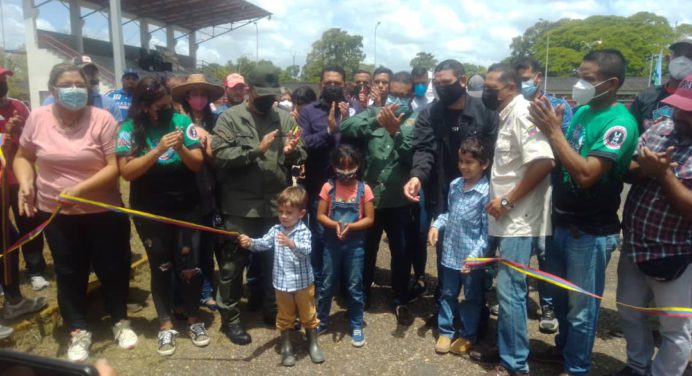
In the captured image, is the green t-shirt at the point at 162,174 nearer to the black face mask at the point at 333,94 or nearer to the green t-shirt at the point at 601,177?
the black face mask at the point at 333,94

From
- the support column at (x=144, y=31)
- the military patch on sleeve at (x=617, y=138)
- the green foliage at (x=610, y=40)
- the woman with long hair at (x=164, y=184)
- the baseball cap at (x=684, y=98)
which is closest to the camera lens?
the baseball cap at (x=684, y=98)

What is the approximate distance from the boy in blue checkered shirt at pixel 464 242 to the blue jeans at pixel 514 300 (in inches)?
12.4

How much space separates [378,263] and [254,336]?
2.29m

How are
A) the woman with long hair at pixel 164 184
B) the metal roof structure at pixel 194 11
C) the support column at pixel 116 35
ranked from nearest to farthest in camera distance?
the woman with long hair at pixel 164 184, the support column at pixel 116 35, the metal roof structure at pixel 194 11

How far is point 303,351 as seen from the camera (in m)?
3.71

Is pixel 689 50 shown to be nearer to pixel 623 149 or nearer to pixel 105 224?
pixel 623 149

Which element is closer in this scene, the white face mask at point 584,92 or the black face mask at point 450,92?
the white face mask at point 584,92

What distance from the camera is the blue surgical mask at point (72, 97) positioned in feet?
10.6

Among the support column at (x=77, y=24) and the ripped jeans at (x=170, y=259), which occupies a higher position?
the support column at (x=77, y=24)

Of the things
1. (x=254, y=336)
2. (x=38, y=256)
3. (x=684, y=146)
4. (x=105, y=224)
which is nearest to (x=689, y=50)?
(x=684, y=146)

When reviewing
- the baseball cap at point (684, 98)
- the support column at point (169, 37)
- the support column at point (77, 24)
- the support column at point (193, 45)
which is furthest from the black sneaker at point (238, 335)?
the support column at point (193, 45)

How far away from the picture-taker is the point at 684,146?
2643mm

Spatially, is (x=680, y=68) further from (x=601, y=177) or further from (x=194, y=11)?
(x=194, y=11)

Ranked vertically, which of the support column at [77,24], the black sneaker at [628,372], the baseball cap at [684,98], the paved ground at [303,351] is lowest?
the paved ground at [303,351]
